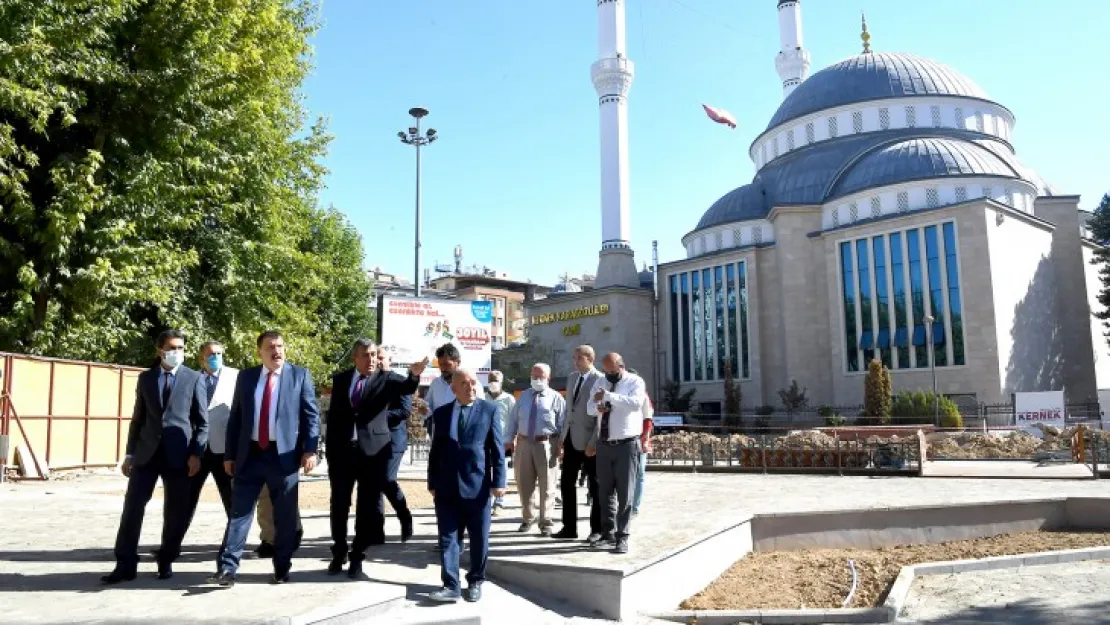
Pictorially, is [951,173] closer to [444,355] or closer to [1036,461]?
[1036,461]

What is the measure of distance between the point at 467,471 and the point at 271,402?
155cm

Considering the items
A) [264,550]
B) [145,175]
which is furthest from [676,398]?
[264,550]

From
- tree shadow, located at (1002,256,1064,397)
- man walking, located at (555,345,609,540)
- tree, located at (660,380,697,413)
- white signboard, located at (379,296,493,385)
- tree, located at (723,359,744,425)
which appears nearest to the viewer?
man walking, located at (555,345,609,540)

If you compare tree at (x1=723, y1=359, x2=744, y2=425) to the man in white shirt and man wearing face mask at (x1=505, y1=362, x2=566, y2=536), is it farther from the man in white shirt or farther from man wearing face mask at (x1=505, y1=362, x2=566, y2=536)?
the man in white shirt

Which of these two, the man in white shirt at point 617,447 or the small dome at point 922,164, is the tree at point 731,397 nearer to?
the small dome at point 922,164

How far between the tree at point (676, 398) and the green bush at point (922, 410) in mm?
15299

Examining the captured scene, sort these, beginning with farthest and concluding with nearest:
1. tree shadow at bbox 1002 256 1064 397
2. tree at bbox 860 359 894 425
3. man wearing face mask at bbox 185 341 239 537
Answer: tree shadow at bbox 1002 256 1064 397 → tree at bbox 860 359 894 425 → man wearing face mask at bbox 185 341 239 537

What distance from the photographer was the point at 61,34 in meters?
13.9

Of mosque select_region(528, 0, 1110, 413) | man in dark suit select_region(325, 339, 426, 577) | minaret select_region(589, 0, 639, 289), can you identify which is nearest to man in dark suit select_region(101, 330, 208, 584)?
man in dark suit select_region(325, 339, 426, 577)

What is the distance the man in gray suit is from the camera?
→ 7.73 metres

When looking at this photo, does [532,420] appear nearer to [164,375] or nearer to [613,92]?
[164,375]

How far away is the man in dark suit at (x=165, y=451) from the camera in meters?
5.76

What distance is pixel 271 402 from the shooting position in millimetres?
5809

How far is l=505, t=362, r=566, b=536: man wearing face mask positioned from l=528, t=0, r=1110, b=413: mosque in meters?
38.6
